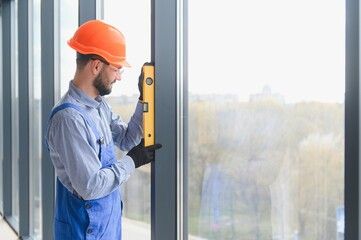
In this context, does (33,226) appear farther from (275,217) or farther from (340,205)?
(340,205)

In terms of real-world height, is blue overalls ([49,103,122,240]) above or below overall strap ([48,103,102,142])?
below

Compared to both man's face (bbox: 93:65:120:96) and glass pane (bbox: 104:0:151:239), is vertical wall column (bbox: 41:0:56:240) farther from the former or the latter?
man's face (bbox: 93:65:120:96)

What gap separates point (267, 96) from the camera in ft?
4.44

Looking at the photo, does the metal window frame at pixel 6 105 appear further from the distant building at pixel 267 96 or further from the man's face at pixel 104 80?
the distant building at pixel 267 96

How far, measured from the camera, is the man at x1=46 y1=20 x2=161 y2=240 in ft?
5.11

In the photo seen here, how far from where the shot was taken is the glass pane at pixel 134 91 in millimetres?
1963

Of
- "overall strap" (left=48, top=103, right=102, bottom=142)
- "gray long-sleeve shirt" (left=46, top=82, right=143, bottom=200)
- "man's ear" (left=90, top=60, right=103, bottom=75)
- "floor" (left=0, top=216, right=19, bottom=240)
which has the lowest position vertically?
"floor" (left=0, top=216, right=19, bottom=240)

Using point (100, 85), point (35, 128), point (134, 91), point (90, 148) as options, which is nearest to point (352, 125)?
point (90, 148)

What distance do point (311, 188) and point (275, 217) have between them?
19 cm

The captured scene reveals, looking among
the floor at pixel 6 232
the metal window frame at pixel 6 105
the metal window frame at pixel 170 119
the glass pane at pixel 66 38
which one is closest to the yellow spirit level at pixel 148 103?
the metal window frame at pixel 170 119

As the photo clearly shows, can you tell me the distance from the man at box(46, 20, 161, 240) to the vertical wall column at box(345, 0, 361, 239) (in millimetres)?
857

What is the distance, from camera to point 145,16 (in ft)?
6.39

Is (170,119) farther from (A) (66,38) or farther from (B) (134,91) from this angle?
(A) (66,38)

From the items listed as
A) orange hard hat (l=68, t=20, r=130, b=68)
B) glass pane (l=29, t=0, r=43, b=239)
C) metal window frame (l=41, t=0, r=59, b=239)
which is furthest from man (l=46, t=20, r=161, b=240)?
glass pane (l=29, t=0, r=43, b=239)
